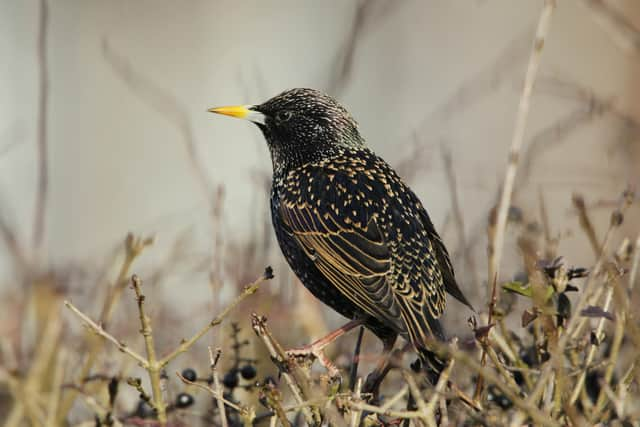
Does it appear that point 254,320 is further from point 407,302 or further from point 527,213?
point 527,213

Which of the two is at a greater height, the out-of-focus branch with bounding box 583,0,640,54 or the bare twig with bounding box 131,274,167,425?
the out-of-focus branch with bounding box 583,0,640,54

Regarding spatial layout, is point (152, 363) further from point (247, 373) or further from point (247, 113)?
point (247, 113)

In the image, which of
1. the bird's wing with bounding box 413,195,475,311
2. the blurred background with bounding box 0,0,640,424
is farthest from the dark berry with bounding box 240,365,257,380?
the blurred background with bounding box 0,0,640,424

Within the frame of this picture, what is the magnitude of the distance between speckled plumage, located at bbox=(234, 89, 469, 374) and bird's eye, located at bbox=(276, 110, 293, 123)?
18 centimetres

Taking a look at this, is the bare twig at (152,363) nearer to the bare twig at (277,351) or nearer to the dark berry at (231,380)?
the bare twig at (277,351)

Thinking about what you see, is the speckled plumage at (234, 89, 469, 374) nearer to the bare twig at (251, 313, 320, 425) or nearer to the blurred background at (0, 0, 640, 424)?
the bare twig at (251, 313, 320, 425)

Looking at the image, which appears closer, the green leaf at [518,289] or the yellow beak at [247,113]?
the green leaf at [518,289]

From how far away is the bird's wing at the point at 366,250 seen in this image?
3271mm

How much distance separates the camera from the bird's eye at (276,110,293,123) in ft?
13.6

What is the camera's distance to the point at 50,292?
3.75 m

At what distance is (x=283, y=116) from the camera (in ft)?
13.6

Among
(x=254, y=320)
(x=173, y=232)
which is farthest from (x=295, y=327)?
(x=173, y=232)

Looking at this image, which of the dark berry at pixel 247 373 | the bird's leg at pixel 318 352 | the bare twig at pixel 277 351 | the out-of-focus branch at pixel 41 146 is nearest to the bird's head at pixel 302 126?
the out-of-focus branch at pixel 41 146

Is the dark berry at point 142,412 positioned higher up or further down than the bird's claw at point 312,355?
further down
